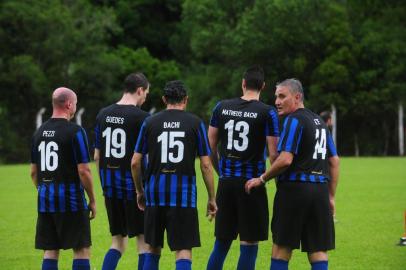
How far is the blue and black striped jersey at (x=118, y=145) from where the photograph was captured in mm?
8805

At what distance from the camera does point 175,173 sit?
7.93 metres

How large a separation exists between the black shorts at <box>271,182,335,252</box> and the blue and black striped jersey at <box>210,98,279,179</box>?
2.14 ft

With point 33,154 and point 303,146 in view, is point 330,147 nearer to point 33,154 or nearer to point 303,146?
point 303,146

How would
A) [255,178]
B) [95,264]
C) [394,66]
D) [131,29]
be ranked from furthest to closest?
[131,29], [394,66], [95,264], [255,178]

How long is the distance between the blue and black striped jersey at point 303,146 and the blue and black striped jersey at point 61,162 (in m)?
1.91

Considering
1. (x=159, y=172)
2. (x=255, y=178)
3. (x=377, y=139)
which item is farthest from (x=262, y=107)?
(x=377, y=139)

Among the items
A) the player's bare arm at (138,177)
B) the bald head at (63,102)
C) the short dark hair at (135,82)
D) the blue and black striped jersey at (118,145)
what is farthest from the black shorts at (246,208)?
the bald head at (63,102)

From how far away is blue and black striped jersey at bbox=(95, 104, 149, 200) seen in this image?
28.9 ft

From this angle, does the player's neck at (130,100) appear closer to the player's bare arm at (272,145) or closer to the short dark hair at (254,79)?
the short dark hair at (254,79)

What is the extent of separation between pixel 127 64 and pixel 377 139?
15.2 m

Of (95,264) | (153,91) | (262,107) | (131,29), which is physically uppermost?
(131,29)

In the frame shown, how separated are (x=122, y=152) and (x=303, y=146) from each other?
6.60ft

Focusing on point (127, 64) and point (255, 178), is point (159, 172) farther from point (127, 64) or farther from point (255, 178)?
point (127, 64)

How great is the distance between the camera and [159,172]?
7.96 meters
